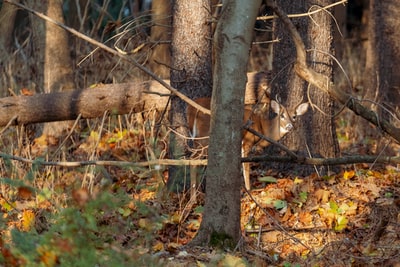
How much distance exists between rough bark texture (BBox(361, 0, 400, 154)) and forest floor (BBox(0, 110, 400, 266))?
2708 mm

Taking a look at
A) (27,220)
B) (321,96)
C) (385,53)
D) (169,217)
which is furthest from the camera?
(385,53)

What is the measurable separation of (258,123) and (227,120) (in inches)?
186

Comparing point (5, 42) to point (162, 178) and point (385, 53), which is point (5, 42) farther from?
point (162, 178)

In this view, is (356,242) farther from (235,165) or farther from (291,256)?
(235,165)

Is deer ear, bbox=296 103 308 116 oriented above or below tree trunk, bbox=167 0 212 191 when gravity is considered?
below

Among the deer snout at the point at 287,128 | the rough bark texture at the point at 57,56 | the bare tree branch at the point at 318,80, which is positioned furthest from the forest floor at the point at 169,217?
the rough bark texture at the point at 57,56

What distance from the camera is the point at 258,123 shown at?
432 inches

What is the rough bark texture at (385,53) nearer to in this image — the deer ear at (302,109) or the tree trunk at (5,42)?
the deer ear at (302,109)

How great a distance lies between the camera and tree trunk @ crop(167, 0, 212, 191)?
8570 mm

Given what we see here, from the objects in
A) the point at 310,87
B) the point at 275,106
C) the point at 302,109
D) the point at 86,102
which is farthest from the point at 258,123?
the point at 86,102

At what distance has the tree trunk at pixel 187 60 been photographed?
28.1 feet

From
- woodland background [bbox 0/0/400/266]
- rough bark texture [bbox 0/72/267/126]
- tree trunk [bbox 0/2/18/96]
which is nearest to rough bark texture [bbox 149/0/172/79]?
woodland background [bbox 0/0/400/266]

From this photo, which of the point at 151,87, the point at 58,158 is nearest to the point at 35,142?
the point at 58,158

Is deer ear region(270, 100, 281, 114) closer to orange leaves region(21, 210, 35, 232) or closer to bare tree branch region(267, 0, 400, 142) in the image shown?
orange leaves region(21, 210, 35, 232)
